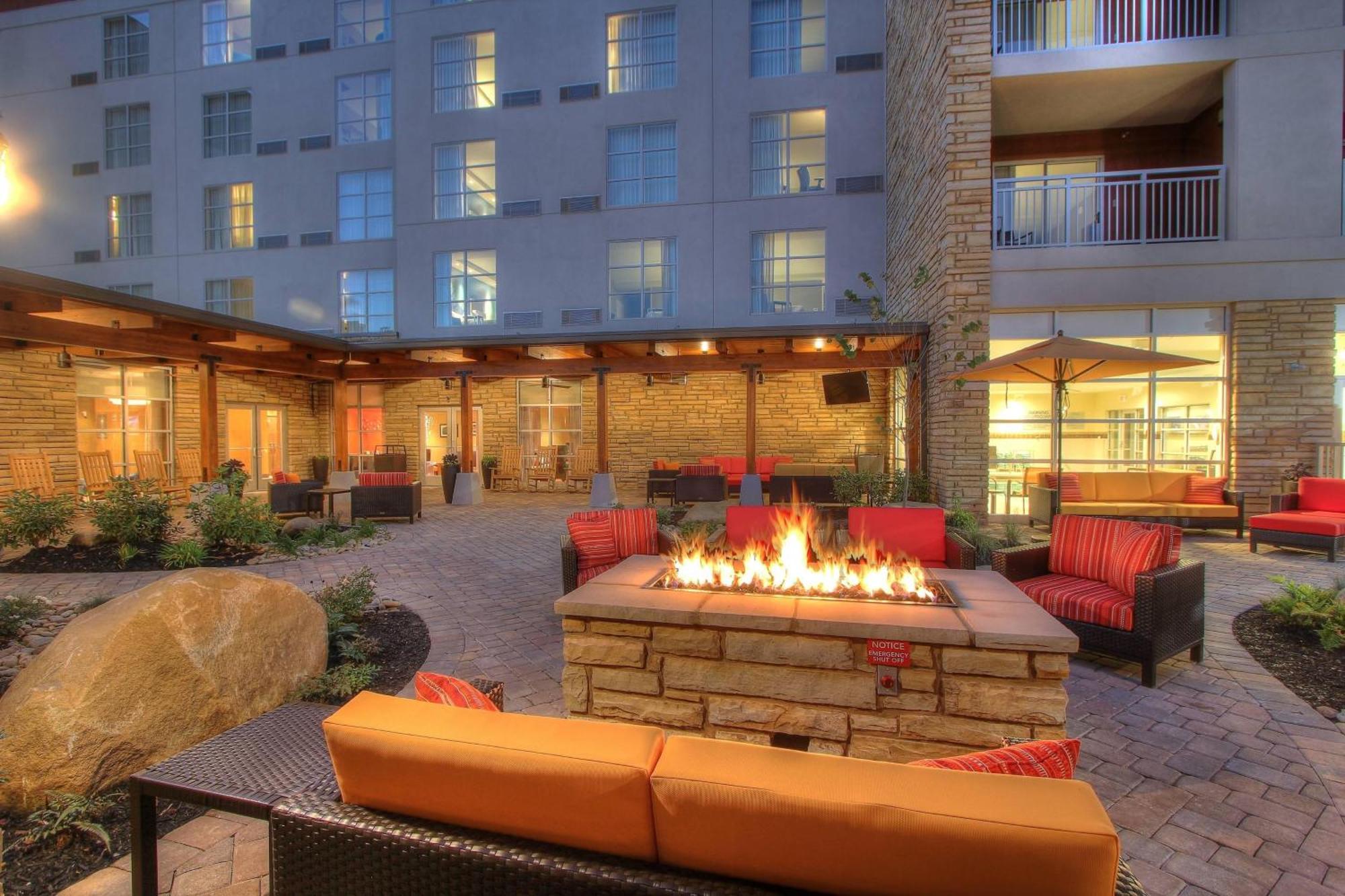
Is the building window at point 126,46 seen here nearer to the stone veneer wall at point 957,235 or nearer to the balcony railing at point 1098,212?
the stone veneer wall at point 957,235

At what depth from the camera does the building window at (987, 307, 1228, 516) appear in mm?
9336

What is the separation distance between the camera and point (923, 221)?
1003 centimetres

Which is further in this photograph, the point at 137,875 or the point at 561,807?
the point at 137,875

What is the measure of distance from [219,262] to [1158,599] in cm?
2097

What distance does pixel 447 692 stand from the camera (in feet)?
5.67

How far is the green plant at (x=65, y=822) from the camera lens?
2273 mm

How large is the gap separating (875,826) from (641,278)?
47.3 ft

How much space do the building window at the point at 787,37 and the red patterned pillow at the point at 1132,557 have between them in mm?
13230

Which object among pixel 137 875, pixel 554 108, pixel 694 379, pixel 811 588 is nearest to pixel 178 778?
pixel 137 875

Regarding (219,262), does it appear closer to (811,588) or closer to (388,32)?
(388,32)

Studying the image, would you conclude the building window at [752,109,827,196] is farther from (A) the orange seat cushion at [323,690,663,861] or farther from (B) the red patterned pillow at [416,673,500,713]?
(A) the orange seat cushion at [323,690,663,861]

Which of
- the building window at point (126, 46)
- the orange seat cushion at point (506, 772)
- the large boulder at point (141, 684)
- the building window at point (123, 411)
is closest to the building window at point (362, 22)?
the building window at point (126, 46)

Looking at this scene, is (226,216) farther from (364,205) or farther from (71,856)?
(71,856)

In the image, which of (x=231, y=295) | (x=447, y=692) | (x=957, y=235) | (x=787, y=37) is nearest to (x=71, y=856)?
(x=447, y=692)
